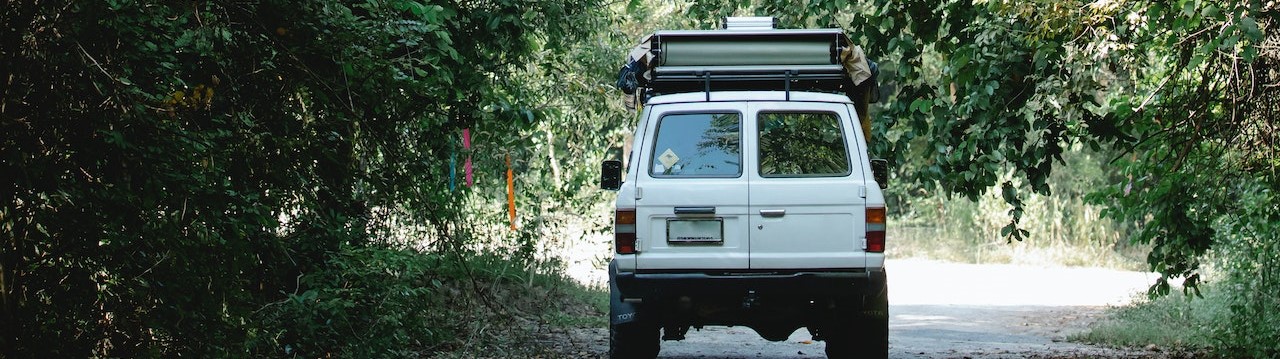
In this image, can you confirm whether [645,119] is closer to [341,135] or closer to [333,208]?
[333,208]

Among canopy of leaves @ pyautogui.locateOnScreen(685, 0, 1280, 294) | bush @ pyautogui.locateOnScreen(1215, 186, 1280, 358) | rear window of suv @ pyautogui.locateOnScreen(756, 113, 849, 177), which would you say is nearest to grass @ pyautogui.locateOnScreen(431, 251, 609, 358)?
rear window of suv @ pyautogui.locateOnScreen(756, 113, 849, 177)

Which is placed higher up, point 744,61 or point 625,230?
point 744,61

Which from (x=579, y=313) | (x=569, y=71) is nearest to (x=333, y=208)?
(x=579, y=313)

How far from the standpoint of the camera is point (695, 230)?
27.3 feet

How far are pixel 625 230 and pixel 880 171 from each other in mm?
1711

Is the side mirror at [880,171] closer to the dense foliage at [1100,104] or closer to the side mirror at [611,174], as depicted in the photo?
the dense foliage at [1100,104]

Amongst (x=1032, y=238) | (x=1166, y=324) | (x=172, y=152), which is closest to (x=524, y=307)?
(x=1166, y=324)

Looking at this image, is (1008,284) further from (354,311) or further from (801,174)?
(354,311)

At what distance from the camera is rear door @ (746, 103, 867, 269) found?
8203mm

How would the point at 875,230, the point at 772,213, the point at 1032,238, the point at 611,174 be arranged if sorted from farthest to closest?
the point at 1032,238, the point at 611,174, the point at 772,213, the point at 875,230

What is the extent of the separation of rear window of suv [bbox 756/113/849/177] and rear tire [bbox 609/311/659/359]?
4.69 ft

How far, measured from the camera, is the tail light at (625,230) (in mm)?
8297

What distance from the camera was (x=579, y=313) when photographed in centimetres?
1479

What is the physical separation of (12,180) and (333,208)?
3.19 m
